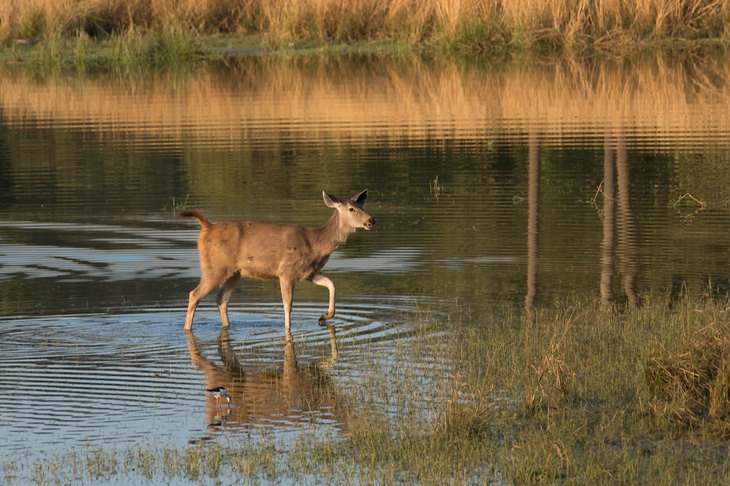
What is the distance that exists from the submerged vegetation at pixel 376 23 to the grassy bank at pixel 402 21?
0.03m

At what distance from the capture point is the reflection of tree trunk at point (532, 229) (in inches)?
595

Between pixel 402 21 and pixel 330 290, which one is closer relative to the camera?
pixel 330 290

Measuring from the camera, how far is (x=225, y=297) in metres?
14.5

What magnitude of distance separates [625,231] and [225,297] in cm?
672

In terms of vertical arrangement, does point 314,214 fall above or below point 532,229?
above

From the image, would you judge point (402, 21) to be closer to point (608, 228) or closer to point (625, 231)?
point (625, 231)

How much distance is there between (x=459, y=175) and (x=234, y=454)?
15250 mm

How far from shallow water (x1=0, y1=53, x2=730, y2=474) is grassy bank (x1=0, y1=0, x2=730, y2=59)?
9.02 feet

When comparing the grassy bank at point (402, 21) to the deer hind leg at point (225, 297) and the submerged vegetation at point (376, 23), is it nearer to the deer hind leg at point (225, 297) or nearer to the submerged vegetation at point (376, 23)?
the submerged vegetation at point (376, 23)

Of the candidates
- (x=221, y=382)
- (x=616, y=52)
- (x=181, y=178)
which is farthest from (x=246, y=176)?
(x=616, y=52)

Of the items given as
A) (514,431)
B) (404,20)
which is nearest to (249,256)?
(514,431)

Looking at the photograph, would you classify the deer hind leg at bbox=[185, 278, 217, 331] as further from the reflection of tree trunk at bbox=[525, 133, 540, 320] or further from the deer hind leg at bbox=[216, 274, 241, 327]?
the reflection of tree trunk at bbox=[525, 133, 540, 320]

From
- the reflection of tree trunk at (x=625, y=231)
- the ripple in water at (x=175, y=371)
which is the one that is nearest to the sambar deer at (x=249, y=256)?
the ripple in water at (x=175, y=371)

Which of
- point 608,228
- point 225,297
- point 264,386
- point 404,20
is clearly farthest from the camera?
point 404,20
